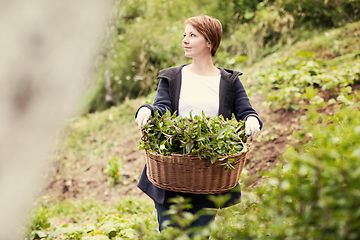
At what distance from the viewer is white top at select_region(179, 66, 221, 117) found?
6.39ft

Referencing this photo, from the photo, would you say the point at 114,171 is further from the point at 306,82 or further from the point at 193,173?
the point at 306,82

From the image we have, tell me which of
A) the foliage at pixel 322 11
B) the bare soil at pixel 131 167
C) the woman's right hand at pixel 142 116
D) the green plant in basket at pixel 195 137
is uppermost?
the foliage at pixel 322 11

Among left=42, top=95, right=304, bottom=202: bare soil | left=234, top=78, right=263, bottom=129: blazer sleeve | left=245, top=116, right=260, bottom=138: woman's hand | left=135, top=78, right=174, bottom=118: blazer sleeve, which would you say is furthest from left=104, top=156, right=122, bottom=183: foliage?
left=245, top=116, right=260, bottom=138: woman's hand

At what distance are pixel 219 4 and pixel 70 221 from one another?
7.61 meters

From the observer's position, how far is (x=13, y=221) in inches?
32.8

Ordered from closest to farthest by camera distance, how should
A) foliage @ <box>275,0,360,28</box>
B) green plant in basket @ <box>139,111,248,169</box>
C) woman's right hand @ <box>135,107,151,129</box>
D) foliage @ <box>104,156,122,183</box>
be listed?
green plant in basket @ <box>139,111,248,169</box>
woman's right hand @ <box>135,107,151,129</box>
foliage @ <box>104,156,122,183</box>
foliage @ <box>275,0,360,28</box>

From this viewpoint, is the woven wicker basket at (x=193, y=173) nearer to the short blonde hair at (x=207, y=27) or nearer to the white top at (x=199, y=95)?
the white top at (x=199, y=95)

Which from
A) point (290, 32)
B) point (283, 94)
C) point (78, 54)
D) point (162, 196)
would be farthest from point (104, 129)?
point (78, 54)

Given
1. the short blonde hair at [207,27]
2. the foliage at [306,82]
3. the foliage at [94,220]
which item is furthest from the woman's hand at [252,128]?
the foliage at [306,82]

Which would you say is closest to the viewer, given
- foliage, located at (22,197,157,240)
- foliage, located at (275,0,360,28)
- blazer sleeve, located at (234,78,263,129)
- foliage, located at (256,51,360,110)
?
blazer sleeve, located at (234,78,263,129)

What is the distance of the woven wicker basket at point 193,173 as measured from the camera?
4.91ft

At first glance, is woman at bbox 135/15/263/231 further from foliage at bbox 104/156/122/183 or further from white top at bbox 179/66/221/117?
foliage at bbox 104/156/122/183

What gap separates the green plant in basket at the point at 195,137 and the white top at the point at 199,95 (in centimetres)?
29

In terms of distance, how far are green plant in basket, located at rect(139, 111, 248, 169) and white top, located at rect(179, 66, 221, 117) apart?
11.5 inches
